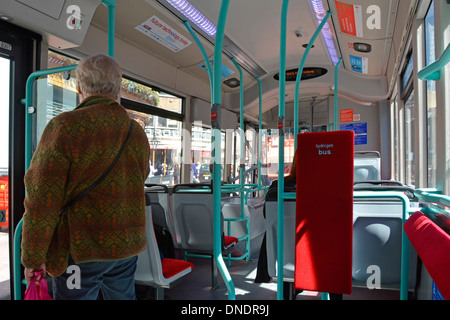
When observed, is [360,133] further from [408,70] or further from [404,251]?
[404,251]

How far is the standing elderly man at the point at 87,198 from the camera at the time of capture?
1.01m

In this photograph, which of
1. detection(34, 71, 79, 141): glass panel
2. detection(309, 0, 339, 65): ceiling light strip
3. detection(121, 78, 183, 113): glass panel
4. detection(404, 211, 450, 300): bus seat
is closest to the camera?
detection(404, 211, 450, 300): bus seat

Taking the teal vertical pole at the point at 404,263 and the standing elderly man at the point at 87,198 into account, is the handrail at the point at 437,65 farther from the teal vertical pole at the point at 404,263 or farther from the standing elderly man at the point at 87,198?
the standing elderly man at the point at 87,198

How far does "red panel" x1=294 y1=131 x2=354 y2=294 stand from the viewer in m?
1.60

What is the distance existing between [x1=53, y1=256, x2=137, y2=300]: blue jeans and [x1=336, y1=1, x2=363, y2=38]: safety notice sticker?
12.2 feet

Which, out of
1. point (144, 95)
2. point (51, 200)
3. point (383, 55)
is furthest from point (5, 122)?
point (383, 55)

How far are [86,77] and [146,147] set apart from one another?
0.33 m

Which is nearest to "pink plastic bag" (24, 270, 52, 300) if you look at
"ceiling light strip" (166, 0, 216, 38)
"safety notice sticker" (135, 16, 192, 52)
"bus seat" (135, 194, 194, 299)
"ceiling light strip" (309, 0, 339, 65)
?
"bus seat" (135, 194, 194, 299)

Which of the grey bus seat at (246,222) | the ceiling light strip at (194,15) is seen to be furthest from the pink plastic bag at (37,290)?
the ceiling light strip at (194,15)

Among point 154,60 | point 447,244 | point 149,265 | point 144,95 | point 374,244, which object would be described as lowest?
point 149,265

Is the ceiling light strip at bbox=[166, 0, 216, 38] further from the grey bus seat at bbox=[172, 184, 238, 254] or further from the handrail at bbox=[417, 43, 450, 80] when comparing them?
the handrail at bbox=[417, 43, 450, 80]

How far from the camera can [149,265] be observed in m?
1.94

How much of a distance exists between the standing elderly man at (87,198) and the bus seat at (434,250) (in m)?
0.92

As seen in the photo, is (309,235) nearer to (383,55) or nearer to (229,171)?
(383,55)
